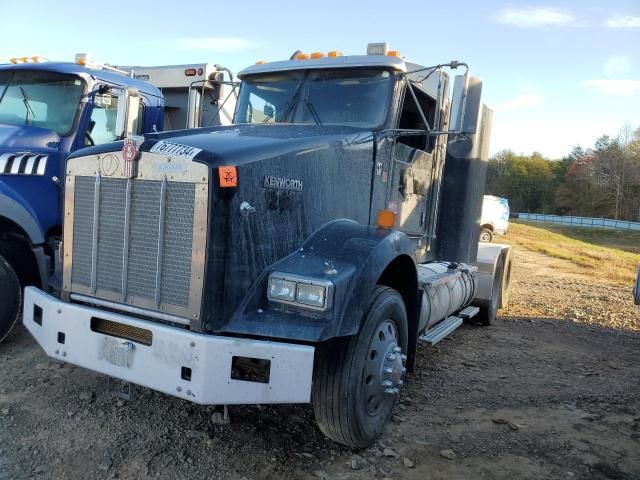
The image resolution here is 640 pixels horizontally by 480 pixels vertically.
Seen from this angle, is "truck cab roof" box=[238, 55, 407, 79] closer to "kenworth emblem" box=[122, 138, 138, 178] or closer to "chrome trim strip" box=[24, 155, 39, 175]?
"kenworth emblem" box=[122, 138, 138, 178]

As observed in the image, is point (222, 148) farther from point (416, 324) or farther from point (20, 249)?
point (20, 249)

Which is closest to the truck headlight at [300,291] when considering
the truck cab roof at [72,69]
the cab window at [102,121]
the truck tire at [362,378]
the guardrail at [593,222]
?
the truck tire at [362,378]

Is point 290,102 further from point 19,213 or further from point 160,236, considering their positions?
point 19,213

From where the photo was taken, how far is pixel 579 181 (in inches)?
2594

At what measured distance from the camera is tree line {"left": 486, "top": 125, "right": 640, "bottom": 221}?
60.9 metres

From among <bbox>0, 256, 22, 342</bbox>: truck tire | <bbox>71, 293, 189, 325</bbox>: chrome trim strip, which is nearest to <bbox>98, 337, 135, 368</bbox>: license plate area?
<bbox>71, 293, 189, 325</bbox>: chrome trim strip

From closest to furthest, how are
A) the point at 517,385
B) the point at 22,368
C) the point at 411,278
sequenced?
the point at 411,278, the point at 22,368, the point at 517,385

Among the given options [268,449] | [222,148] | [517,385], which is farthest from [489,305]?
[222,148]

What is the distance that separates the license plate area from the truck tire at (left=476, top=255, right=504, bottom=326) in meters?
5.48

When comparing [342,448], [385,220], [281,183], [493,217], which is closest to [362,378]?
[342,448]

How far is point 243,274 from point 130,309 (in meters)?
0.73

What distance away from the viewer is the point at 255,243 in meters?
3.20

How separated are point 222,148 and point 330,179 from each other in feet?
2.97

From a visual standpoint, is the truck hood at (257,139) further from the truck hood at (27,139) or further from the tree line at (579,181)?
the tree line at (579,181)
